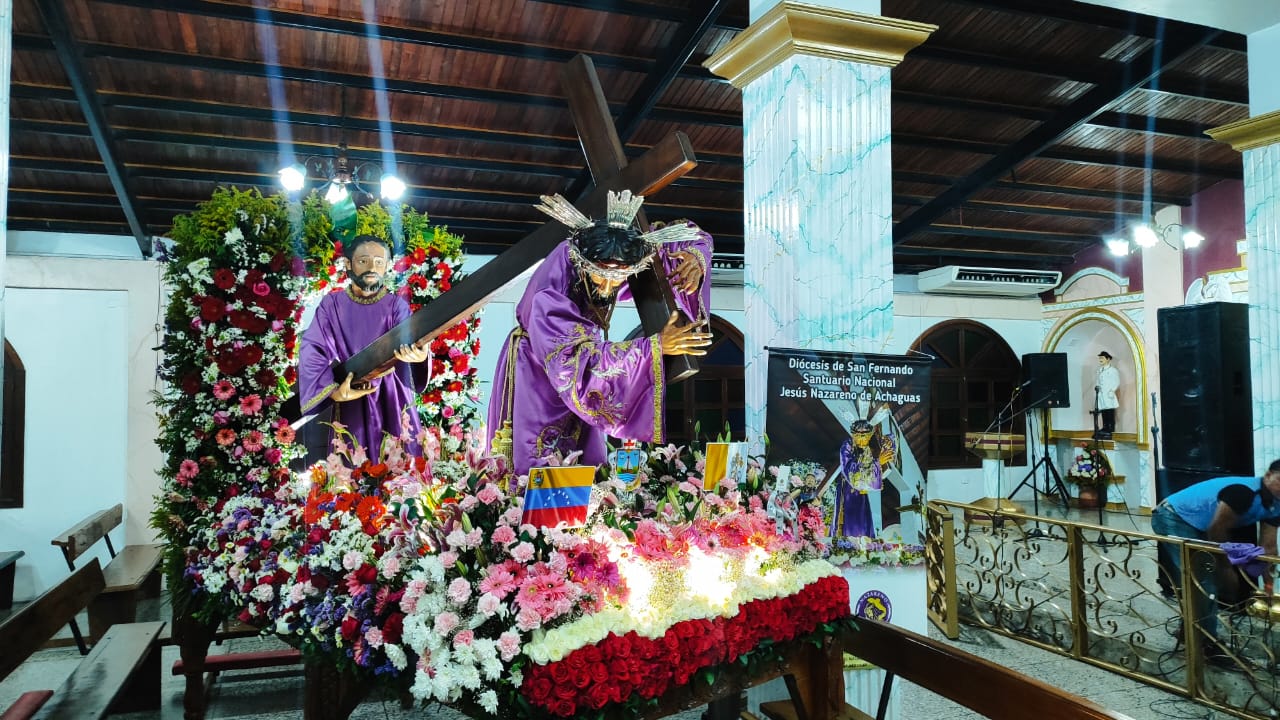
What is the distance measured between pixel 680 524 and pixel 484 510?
67cm

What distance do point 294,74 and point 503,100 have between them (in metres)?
1.77

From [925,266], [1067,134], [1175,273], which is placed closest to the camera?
[1067,134]

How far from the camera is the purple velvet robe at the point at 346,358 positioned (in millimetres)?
4477

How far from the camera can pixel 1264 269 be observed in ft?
20.7

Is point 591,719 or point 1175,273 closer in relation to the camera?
point 591,719

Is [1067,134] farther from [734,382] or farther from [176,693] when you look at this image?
[176,693]

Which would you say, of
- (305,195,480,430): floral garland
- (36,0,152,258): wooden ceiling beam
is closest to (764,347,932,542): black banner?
(305,195,480,430): floral garland

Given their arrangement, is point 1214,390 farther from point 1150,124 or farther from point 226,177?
point 226,177

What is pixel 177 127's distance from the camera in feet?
26.4

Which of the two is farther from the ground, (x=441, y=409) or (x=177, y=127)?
(x=177, y=127)

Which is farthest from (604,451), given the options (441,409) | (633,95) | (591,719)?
(633,95)

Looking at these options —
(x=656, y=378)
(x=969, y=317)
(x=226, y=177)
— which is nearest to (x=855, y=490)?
(x=656, y=378)

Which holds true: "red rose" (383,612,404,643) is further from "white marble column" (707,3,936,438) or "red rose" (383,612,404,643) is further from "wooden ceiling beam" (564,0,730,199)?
"wooden ceiling beam" (564,0,730,199)

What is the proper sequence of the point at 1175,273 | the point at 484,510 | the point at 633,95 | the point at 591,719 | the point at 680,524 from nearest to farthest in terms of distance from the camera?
the point at 591,719 < the point at 484,510 < the point at 680,524 < the point at 633,95 < the point at 1175,273
